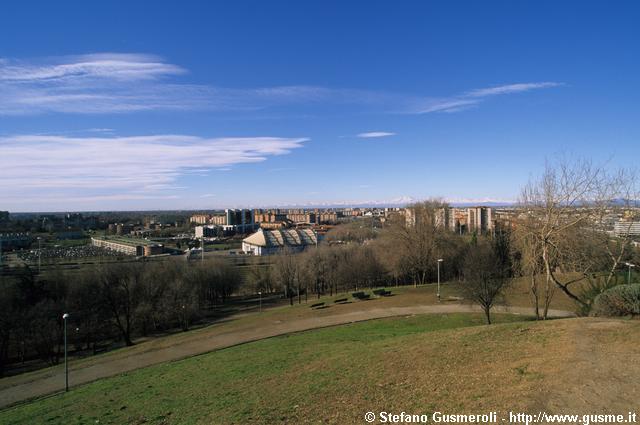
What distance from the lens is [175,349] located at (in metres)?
22.8

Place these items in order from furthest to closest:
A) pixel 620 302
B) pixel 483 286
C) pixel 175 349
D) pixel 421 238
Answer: pixel 421 238, pixel 175 349, pixel 483 286, pixel 620 302

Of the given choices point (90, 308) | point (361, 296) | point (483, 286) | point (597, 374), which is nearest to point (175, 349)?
point (90, 308)

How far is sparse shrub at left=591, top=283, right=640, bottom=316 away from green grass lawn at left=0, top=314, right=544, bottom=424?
3640mm

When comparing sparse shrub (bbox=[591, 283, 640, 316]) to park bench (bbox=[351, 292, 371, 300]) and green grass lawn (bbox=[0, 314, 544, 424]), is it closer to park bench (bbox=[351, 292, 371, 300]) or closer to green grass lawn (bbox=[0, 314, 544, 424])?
green grass lawn (bbox=[0, 314, 544, 424])

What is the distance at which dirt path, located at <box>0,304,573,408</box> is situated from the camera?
18891 millimetres

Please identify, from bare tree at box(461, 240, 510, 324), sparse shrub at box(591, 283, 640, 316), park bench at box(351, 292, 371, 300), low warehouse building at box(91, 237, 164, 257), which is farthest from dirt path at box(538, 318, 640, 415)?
low warehouse building at box(91, 237, 164, 257)

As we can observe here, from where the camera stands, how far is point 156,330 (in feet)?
128

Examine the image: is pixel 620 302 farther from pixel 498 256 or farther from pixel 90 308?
pixel 90 308

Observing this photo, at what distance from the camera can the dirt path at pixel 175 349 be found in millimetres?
18891

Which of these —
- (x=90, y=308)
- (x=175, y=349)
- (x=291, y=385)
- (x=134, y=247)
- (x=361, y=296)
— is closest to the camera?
(x=291, y=385)

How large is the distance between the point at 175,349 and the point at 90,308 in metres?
17.2

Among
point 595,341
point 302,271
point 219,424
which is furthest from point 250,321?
point 595,341

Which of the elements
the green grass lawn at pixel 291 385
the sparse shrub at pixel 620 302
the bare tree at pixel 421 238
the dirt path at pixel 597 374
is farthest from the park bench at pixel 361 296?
the dirt path at pixel 597 374

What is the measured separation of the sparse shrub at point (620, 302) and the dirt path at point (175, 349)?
324 inches
